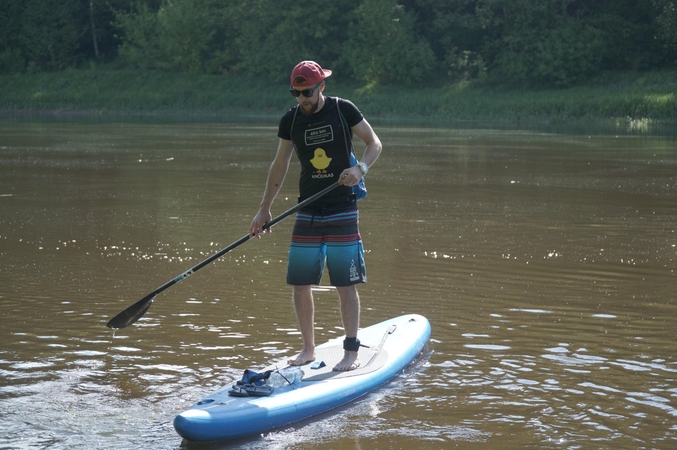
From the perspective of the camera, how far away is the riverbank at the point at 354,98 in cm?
4109

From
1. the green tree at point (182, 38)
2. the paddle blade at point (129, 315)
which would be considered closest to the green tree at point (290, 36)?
the green tree at point (182, 38)

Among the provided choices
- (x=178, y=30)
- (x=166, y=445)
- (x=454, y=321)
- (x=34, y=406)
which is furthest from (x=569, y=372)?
(x=178, y=30)

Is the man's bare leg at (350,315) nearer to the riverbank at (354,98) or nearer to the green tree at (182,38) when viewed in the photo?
the riverbank at (354,98)

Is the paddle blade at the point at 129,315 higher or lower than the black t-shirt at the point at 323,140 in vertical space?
lower

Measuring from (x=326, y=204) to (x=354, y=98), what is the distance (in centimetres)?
4569

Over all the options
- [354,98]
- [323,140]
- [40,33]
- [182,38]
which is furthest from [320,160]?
[40,33]

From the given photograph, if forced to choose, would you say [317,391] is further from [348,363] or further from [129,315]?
[129,315]

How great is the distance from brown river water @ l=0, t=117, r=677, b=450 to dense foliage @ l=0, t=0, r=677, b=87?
A: 3462cm

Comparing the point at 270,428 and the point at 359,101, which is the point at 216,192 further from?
the point at 359,101

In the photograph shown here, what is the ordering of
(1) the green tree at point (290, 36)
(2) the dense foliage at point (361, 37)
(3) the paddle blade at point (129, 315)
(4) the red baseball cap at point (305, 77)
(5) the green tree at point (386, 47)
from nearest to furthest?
(4) the red baseball cap at point (305, 77)
(3) the paddle blade at point (129, 315)
(2) the dense foliage at point (361, 37)
(5) the green tree at point (386, 47)
(1) the green tree at point (290, 36)

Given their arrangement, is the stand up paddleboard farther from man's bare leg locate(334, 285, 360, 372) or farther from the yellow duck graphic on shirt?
the yellow duck graphic on shirt

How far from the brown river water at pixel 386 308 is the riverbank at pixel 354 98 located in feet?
78.2

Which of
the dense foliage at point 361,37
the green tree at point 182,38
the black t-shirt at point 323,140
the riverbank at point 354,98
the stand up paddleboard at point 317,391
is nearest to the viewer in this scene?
the stand up paddleboard at point 317,391

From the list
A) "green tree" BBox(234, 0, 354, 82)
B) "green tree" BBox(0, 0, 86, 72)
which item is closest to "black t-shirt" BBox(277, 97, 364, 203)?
"green tree" BBox(234, 0, 354, 82)
